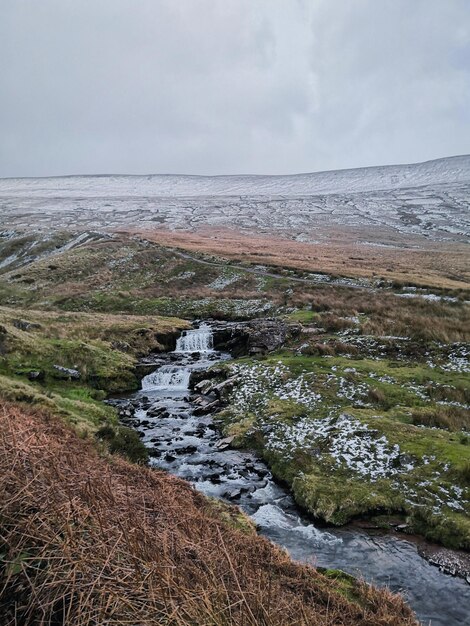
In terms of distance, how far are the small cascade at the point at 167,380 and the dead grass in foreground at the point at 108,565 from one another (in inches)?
780

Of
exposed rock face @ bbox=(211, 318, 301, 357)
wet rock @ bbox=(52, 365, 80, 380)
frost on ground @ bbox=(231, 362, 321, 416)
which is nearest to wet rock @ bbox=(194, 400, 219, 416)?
frost on ground @ bbox=(231, 362, 321, 416)

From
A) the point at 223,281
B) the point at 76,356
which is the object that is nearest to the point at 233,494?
the point at 76,356

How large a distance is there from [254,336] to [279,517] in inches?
796

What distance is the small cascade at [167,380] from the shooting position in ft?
92.3

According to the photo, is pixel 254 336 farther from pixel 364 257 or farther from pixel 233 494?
pixel 364 257

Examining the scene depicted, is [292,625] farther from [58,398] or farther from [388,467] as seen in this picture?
[58,398]

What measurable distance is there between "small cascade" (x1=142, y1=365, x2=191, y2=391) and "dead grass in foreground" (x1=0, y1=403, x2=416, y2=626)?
19.8 m

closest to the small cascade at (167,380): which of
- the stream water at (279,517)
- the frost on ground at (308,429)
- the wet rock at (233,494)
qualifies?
the stream water at (279,517)

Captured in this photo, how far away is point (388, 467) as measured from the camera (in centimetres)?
1580

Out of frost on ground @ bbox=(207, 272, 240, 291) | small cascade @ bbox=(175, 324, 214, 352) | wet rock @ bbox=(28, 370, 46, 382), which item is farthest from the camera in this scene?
frost on ground @ bbox=(207, 272, 240, 291)

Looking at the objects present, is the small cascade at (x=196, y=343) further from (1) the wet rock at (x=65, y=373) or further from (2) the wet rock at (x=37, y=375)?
(2) the wet rock at (x=37, y=375)

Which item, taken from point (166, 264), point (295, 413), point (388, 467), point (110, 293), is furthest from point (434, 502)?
point (166, 264)

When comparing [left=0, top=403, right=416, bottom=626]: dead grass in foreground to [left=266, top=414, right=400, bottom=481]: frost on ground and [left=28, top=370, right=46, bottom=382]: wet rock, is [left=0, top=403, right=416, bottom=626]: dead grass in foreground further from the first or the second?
[left=28, top=370, right=46, bottom=382]: wet rock

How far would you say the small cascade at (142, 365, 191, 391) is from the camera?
92.3 feet
